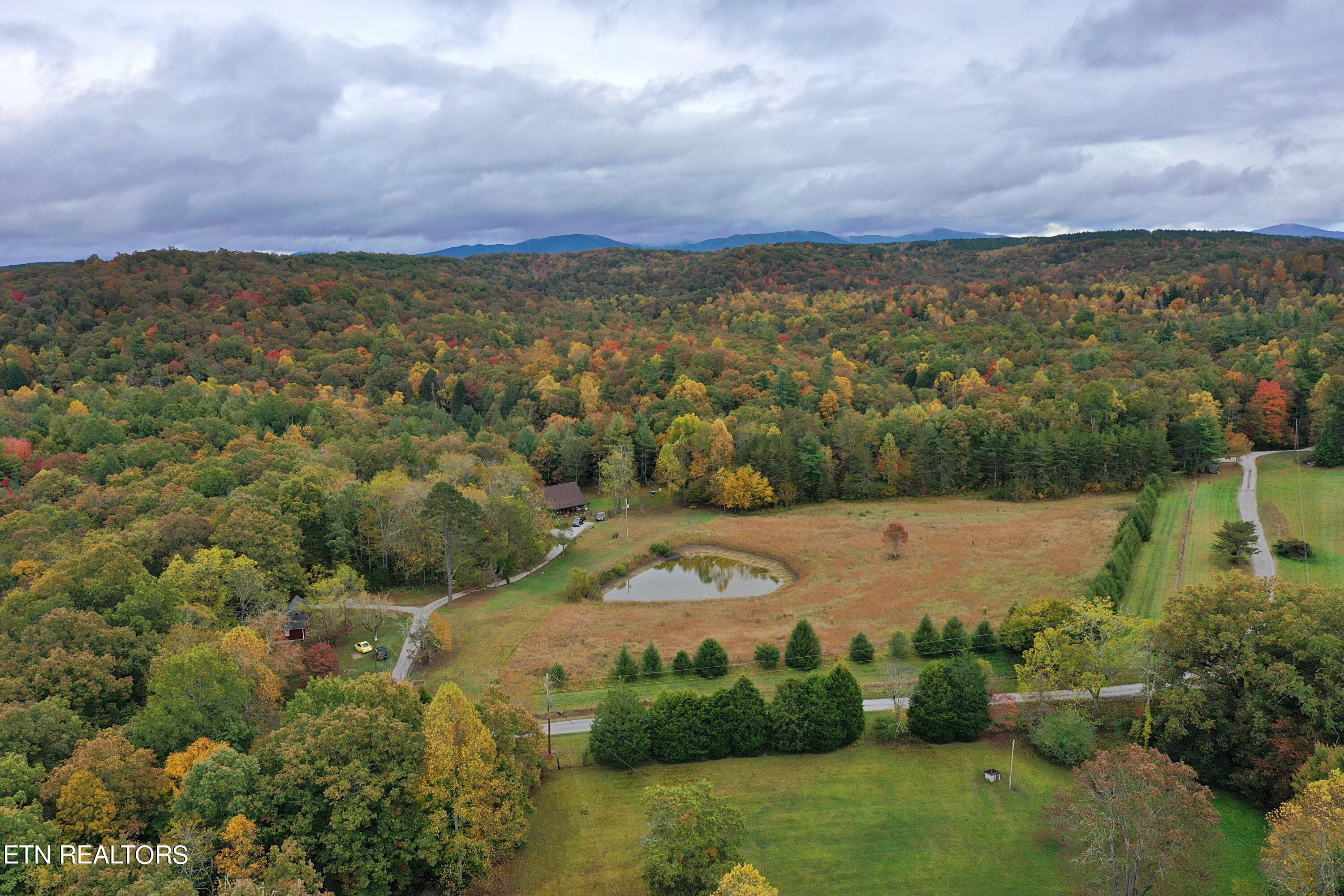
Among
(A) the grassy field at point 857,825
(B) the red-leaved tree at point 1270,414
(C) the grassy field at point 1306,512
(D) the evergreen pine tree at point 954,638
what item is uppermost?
(B) the red-leaved tree at point 1270,414

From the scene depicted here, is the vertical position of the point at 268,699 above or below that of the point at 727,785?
above

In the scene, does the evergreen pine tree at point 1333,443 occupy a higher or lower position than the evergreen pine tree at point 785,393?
lower

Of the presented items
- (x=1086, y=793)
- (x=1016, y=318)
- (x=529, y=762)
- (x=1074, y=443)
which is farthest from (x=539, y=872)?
(x=1016, y=318)

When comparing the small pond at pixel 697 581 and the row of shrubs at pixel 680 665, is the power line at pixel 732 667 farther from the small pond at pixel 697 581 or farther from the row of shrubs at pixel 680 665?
the small pond at pixel 697 581

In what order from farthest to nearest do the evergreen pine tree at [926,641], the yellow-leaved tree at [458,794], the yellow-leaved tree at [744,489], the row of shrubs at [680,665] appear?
the yellow-leaved tree at [744,489] → the evergreen pine tree at [926,641] → the row of shrubs at [680,665] → the yellow-leaved tree at [458,794]

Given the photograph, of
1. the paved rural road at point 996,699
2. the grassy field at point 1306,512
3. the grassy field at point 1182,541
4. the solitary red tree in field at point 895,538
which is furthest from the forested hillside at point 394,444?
the solitary red tree in field at point 895,538

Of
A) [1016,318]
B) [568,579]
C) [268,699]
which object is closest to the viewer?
[268,699]

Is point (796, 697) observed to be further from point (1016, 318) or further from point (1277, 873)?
point (1016, 318)
